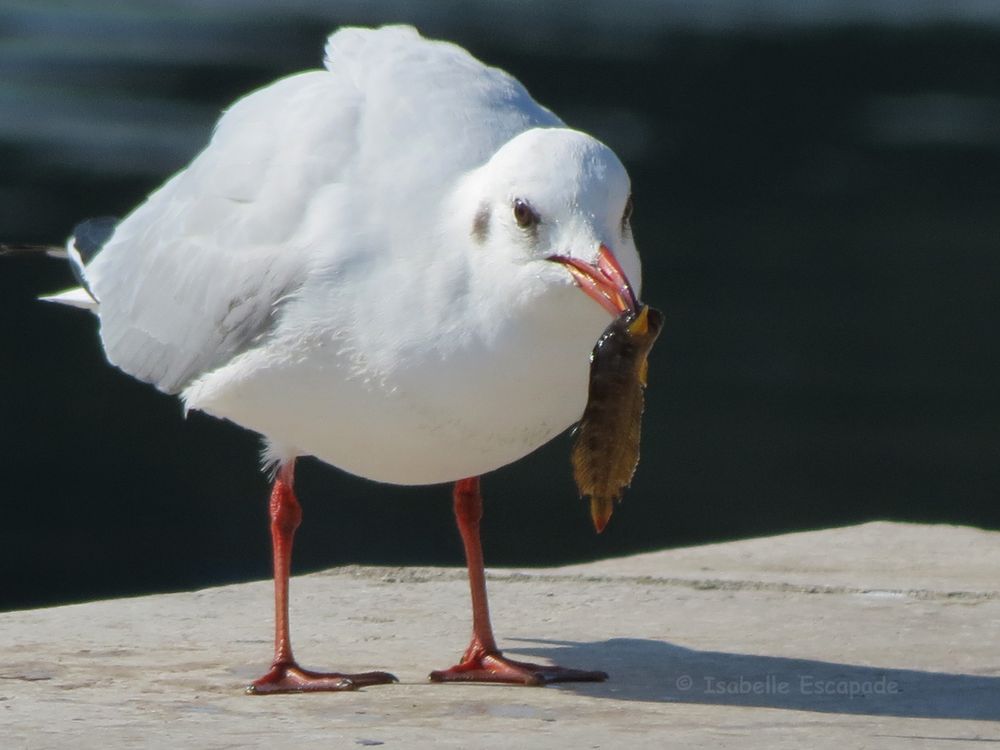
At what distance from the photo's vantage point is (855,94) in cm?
1939

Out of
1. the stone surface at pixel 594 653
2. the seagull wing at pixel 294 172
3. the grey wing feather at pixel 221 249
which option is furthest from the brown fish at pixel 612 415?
the grey wing feather at pixel 221 249

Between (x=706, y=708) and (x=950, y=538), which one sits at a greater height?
(x=950, y=538)

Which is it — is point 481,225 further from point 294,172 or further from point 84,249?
point 84,249

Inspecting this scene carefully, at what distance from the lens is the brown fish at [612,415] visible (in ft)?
15.0

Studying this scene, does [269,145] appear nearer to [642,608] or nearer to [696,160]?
[642,608]

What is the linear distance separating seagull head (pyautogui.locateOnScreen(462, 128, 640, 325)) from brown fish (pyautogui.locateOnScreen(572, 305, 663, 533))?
8 cm

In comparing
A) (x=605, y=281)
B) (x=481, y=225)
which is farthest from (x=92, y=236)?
(x=605, y=281)

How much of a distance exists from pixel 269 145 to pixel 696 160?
12211 millimetres

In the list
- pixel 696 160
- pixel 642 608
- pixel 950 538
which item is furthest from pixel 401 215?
pixel 696 160

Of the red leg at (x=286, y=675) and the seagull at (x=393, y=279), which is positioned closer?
the seagull at (x=393, y=279)

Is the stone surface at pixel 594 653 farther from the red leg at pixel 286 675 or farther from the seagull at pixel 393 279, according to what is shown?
the seagull at pixel 393 279

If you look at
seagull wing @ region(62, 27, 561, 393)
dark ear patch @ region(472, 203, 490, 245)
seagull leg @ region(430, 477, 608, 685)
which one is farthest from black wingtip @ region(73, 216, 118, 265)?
dark ear patch @ region(472, 203, 490, 245)

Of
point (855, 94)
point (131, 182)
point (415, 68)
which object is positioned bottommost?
point (415, 68)

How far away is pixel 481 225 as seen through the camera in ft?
15.6
